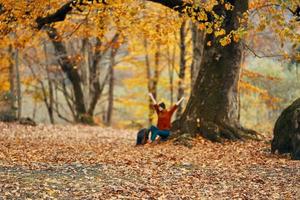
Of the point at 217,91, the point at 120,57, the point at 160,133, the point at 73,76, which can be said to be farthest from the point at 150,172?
the point at 120,57

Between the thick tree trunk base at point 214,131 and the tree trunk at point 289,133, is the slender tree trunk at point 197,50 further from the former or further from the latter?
the tree trunk at point 289,133

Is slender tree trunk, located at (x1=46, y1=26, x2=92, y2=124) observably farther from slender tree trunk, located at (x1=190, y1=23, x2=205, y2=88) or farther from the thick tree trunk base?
the thick tree trunk base

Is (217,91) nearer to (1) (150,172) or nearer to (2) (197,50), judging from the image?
(1) (150,172)

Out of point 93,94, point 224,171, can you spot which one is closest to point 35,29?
point 224,171

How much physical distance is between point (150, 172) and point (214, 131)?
5.78 meters

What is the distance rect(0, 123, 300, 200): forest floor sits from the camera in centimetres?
1105

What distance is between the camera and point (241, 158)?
1534 cm

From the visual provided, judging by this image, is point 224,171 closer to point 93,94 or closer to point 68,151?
point 68,151

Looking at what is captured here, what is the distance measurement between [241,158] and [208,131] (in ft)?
10.6

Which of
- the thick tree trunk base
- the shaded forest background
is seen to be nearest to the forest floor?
the thick tree trunk base

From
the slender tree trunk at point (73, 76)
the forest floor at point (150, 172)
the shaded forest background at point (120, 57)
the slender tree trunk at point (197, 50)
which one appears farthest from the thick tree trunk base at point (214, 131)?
the slender tree trunk at point (73, 76)

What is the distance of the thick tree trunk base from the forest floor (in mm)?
449

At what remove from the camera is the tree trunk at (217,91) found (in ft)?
61.1

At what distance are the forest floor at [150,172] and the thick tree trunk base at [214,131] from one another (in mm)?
449
